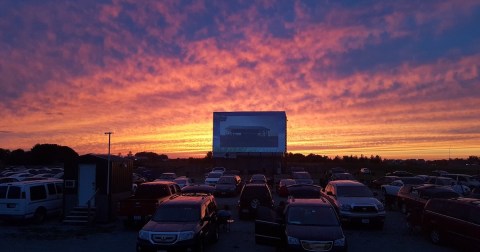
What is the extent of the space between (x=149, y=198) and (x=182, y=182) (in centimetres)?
1532

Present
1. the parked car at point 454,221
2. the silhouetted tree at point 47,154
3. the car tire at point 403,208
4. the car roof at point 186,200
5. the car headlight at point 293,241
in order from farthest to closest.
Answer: the silhouetted tree at point 47,154, the car tire at point 403,208, the car roof at point 186,200, the parked car at point 454,221, the car headlight at point 293,241

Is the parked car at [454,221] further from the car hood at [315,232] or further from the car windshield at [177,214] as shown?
the car windshield at [177,214]

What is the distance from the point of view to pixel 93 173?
66.3 feet

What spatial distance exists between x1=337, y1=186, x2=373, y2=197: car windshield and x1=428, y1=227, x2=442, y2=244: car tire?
384 centimetres

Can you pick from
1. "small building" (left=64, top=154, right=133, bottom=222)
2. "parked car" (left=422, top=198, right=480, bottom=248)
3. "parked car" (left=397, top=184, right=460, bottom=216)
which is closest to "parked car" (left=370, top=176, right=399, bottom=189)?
"parked car" (left=397, top=184, right=460, bottom=216)

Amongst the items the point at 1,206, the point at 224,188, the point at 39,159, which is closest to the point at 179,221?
the point at 1,206

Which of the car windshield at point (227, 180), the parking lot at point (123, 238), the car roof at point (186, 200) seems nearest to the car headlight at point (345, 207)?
the parking lot at point (123, 238)

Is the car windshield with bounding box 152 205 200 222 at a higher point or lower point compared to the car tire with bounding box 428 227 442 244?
higher

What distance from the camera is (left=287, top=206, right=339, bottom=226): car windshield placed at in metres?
12.0

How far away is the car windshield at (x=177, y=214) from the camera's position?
1273 centimetres

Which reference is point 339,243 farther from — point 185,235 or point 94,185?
point 94,185

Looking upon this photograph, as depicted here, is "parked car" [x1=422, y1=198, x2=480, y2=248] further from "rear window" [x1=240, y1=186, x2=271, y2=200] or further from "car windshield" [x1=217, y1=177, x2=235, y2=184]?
"car windshield" [x1=217, y1=177, x2=235, y2=184]

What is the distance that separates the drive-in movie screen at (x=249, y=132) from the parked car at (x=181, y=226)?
1754 inches

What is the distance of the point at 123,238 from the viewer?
15461 mm
